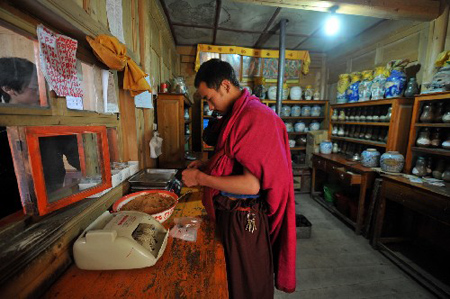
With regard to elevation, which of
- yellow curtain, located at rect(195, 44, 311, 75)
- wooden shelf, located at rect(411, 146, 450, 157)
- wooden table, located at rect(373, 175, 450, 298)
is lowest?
wooden table, located at rect(373, 175, 450, 298)

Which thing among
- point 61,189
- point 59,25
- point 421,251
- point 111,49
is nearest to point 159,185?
point 61,189

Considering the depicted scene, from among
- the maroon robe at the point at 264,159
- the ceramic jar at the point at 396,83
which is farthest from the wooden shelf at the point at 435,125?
the maroon robe at the point at 264,159

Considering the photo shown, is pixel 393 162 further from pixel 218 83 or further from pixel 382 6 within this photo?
pixel 218 83

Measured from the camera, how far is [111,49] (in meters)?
1.21

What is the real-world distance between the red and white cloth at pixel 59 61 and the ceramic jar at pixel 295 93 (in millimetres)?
4301

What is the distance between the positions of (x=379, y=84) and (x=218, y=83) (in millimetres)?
3263

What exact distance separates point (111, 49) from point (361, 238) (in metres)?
3.81

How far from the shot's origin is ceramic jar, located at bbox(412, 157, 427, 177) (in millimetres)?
2355

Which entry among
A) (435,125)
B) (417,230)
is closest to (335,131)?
(435,125)

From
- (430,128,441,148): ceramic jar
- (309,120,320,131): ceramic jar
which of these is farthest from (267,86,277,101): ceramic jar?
(430,128,441,148): ceramic jar

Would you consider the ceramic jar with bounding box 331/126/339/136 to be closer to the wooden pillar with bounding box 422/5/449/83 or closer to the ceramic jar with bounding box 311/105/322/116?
the ceramic jar with bounding box 311/105/322/116

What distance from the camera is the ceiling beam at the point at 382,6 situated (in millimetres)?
2340

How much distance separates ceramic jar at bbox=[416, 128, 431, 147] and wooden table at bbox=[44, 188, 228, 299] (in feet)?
9.73

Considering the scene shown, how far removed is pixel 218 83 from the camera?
→ 108 centimetres
